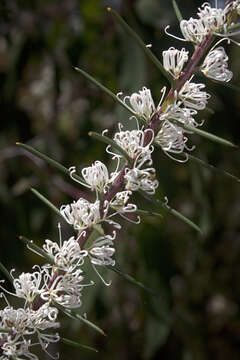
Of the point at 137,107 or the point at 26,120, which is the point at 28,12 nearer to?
the point at 26,120

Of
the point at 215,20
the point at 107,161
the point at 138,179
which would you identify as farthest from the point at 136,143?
the point at 107,161

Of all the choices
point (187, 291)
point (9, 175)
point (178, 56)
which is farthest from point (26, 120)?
point (178, 56)

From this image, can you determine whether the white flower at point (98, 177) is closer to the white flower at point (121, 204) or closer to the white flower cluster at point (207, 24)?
the white flower at point (121, 204)

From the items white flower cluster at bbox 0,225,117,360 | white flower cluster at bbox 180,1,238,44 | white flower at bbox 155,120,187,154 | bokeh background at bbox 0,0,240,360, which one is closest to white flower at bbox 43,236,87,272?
white flower cluster at bbox 0,225,117,360

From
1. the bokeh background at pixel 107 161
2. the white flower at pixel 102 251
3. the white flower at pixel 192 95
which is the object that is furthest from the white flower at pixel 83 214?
the bokeh background at pixel 107 161

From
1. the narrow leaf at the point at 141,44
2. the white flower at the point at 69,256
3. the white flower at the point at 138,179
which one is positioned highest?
the narrow leaf at the point at 141,44

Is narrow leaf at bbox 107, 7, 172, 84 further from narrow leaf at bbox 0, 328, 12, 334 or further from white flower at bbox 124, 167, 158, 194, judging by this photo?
narrow leaf at bbox 0, 328, 12, 334

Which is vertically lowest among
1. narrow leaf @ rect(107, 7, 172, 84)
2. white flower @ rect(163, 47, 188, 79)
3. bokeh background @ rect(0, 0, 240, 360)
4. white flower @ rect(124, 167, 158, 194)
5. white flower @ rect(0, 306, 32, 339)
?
bokeh background @ rect(0, 0, 240, 360)
